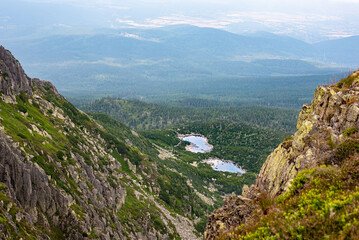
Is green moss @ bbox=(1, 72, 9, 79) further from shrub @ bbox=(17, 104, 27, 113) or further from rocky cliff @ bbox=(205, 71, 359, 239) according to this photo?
rocky cliff @ bbox=(205, 71, 359, 239)

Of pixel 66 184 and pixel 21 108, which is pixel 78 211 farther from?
pixel 21 108

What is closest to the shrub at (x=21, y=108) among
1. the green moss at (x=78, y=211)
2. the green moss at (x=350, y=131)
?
the green moss at (x=78, y=211)

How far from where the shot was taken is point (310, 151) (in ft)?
86.5

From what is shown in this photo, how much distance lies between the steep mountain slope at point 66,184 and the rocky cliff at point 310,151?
2034 centimetres

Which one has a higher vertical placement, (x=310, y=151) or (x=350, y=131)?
(x=350, y=131)

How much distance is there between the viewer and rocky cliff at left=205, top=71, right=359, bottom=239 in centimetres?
2403

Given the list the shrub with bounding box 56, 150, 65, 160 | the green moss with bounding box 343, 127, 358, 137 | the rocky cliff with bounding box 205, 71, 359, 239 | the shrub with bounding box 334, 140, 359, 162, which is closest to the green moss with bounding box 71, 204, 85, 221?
the shrub with bounding box 56, 150, 65, 160

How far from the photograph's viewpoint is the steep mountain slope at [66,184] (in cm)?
3534

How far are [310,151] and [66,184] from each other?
35.0 metres

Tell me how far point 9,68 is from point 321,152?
212ft

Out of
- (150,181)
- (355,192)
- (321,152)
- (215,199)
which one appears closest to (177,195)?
(150,181)

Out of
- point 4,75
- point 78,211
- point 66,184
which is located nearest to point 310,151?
point 78,211

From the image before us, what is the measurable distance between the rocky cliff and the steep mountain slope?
20.3 meters

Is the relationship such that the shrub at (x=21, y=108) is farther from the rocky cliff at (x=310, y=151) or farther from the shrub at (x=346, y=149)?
the shrub at (x=346, y=149)
